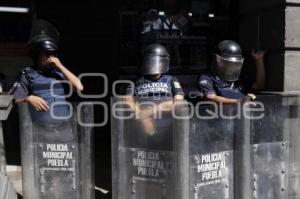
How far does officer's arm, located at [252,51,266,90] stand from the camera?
5129 millimetres

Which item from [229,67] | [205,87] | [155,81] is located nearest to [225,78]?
[229,67]

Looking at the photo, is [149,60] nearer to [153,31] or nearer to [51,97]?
[51,97]

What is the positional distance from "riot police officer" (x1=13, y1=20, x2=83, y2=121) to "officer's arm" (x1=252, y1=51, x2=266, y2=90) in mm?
2100

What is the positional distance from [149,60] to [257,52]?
1600 millimetres

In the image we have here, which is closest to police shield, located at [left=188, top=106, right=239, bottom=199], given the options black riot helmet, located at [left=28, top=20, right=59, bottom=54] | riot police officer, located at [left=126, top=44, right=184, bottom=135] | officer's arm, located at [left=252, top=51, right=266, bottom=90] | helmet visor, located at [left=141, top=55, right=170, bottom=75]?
riot police officer, located at [left=126, top=44, right=184, bottom=135]

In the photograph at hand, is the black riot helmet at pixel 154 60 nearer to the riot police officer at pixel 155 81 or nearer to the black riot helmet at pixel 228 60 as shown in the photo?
the riot police officer at pixel 155 81

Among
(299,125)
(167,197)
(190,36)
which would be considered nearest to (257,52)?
(299,125)

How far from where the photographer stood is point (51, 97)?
425 cm

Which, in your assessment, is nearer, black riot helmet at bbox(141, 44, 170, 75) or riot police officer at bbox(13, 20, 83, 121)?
riot police officer at bbox(13, 20, 83, 121)

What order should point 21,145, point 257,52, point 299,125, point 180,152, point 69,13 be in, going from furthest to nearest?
point 69,13
point 257,52
point 299,125
point 21,145
point 180,152

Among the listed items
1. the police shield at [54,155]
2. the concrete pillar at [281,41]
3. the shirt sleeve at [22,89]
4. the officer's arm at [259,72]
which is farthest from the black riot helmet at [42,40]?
the concrete pillar at [281,41]

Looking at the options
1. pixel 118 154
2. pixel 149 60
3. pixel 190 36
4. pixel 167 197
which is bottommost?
pixel 167 197

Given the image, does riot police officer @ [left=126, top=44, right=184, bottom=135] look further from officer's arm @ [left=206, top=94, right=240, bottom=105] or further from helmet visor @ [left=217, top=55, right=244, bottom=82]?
helmet visor @ [left=217, top=55, right=244, bottom=82]

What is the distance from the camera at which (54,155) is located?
4.20 metres
